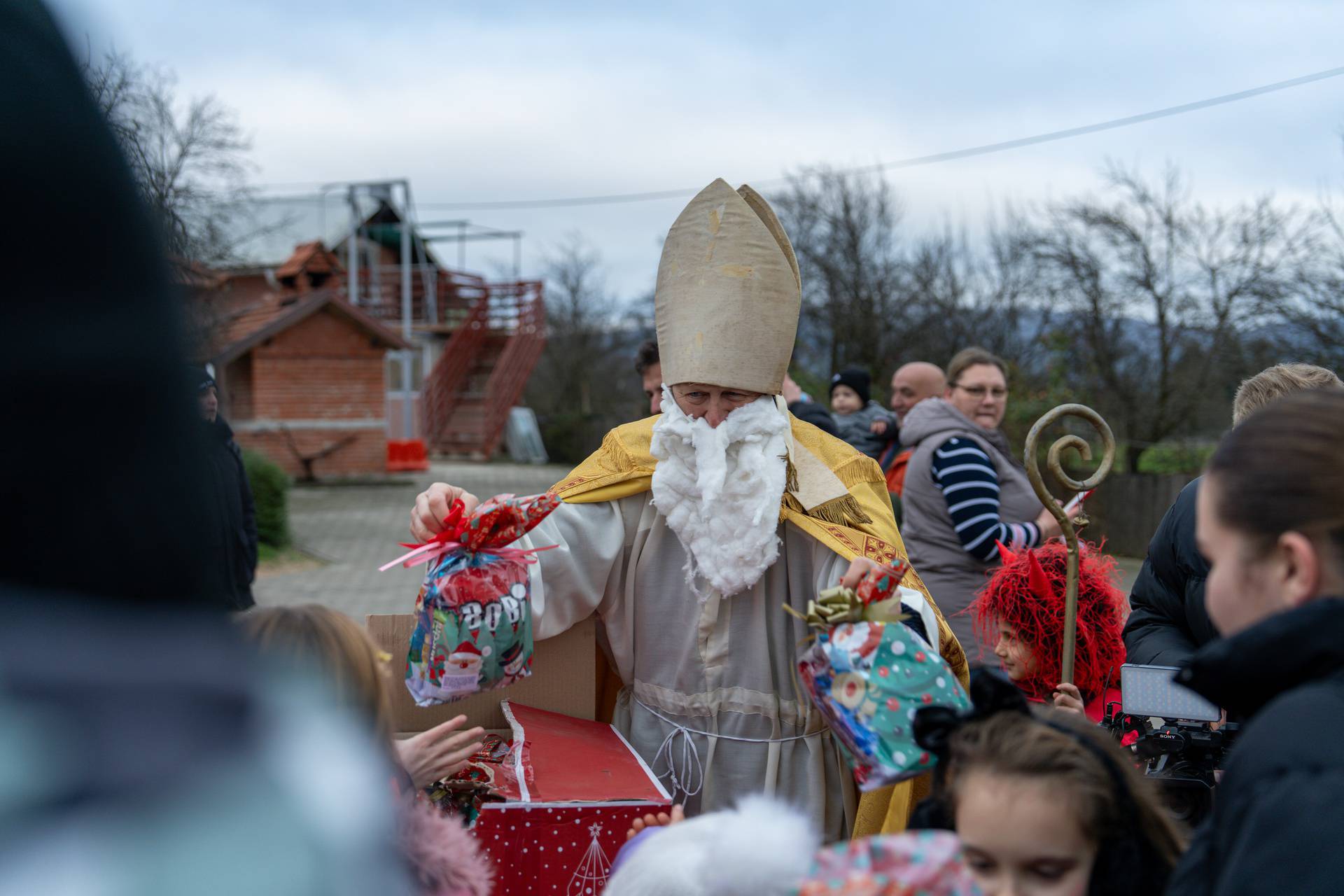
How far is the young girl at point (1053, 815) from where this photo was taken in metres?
1.53

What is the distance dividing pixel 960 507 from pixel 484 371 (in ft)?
87.1

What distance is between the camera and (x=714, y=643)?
281 centimetres

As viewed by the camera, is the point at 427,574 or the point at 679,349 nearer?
the point at 427,574

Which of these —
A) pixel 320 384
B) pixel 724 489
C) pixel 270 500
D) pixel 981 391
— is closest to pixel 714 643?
pixel 724 489

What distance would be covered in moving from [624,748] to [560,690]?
Result: 0.25 m

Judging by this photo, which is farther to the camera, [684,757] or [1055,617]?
[1055,617]

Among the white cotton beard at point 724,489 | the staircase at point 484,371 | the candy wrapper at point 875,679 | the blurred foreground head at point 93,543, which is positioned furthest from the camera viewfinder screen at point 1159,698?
the staircase at point 484,371

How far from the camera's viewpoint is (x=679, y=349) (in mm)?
2896

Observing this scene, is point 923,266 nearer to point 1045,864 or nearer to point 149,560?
point 1045,864

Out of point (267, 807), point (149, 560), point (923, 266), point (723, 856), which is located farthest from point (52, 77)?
point (923, 266)

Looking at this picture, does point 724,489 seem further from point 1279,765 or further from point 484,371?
point 484,371

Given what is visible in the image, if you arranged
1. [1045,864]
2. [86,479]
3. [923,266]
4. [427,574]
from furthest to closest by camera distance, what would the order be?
[923,266] → [427,574] → [1045,864] → [86,479]

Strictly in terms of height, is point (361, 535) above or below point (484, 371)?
below

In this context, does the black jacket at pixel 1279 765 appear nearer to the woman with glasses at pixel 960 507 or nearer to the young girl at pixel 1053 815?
the young girl at pixel 1053 815
